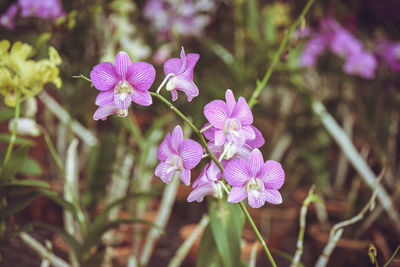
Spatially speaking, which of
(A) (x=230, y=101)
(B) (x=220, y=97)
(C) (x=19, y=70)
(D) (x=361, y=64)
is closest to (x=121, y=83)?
(A) (x=230, y=101)

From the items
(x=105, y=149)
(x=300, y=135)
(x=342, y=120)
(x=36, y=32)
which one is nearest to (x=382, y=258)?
(x=300, y=135)

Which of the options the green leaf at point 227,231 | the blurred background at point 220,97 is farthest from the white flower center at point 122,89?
the blurred background at point 220,97

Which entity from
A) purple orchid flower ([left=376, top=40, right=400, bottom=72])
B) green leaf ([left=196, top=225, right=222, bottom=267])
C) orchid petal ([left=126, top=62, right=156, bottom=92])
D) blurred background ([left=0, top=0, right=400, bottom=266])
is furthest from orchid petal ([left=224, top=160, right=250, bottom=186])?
purple orchid flower ([left=376, top=40, right=400, bottom=72])

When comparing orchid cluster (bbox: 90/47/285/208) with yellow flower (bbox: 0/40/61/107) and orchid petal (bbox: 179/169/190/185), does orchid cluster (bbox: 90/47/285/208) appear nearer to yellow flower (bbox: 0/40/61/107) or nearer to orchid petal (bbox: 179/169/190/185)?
orchid petal (bbox: 179/169/190/185)

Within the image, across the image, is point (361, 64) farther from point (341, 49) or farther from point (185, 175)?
point (185, 175)

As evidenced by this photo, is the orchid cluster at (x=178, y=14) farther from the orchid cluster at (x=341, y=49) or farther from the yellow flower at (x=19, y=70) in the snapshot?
the yellow flower at (x=19, y=70)

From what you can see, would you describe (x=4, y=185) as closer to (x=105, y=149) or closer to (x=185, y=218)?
(x=105, y=149)
